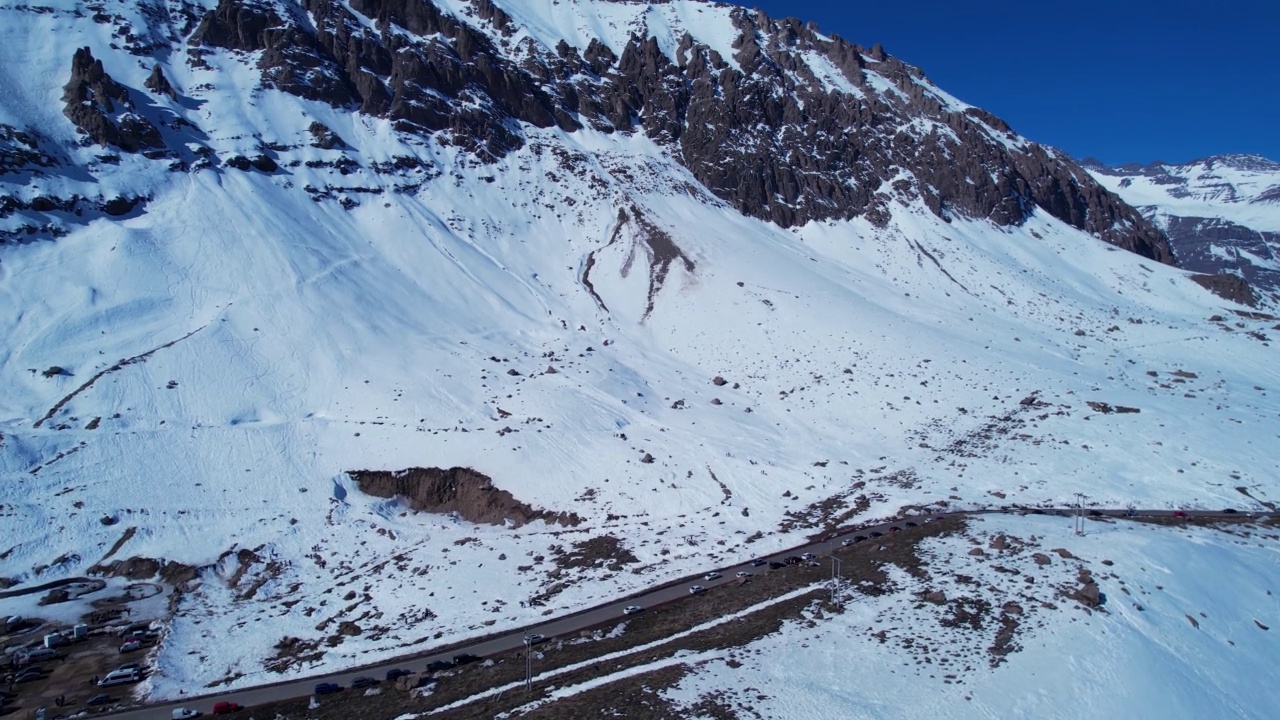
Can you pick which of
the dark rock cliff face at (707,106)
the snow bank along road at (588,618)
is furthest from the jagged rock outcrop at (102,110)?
the snow bank along road at (588,618)

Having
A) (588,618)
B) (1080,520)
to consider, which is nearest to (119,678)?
(588,618)

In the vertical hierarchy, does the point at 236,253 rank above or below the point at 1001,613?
below

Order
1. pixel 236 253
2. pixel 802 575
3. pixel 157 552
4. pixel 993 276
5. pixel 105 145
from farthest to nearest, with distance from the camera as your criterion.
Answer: pixel 993 276
pixel 105 145
pixel 236 253
pixel 157 552
pixel 802 575

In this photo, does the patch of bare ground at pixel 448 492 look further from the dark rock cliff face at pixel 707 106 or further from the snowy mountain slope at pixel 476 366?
the dark rock cliff face at pixel 707 106

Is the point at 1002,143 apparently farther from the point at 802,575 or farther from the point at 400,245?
the point at 802,575

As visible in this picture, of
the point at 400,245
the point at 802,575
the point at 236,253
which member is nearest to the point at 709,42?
the point at 400,245

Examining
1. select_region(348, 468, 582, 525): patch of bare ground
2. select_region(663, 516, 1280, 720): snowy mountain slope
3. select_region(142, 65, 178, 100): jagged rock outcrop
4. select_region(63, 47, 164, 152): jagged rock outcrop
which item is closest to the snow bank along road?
select_region(663, 516, 1280, 720): snowy mountain slope

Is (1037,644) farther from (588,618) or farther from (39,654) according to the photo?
(39,654)

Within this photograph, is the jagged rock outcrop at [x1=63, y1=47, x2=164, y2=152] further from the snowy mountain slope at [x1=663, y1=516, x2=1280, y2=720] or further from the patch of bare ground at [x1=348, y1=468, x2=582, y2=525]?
the snowy mountain slope at [x1=663, y1=516, x2=1280, y2=720]
